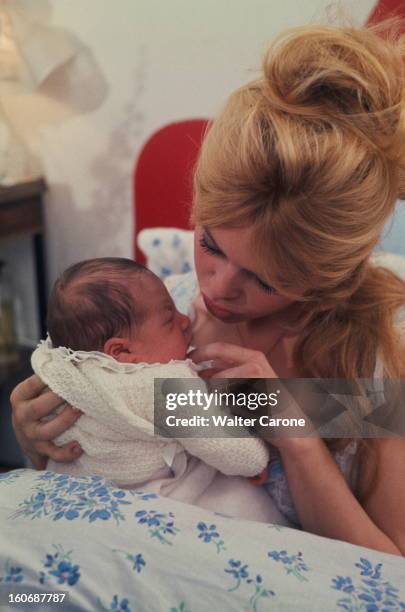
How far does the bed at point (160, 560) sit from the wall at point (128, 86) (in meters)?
1.11

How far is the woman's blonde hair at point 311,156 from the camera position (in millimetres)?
758

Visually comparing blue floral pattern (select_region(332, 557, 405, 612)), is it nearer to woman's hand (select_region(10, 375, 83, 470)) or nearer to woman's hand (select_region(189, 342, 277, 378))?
woman's hand (select_region(189, 342, 277, 378))

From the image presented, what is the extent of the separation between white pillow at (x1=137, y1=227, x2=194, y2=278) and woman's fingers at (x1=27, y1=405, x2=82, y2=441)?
0.60m

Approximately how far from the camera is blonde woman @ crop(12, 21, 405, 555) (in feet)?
2.51

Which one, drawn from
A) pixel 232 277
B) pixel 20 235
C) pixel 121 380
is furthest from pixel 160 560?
pixel 20 235

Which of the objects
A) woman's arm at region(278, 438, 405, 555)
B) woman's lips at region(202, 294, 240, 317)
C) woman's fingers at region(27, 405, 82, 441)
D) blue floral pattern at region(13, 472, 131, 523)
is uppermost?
woman's lips at region(202, 294, 240, 317)

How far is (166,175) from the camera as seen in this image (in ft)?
5.56

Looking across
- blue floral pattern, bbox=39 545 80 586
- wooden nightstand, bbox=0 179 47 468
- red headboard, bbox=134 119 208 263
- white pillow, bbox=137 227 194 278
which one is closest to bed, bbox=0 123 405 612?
blue floral pattern, bbox=39 545 80 586

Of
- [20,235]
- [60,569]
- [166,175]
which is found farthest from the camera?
[20,235]

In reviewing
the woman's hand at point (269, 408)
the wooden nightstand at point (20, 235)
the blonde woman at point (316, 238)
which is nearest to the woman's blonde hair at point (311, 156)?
the blonde woman at point (316, 238)

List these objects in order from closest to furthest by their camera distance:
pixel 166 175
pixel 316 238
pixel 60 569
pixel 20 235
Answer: pixel 60 569 < pixel 316 238 < pixel 166 175 < pixel 20 235

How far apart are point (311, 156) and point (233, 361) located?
29 cm

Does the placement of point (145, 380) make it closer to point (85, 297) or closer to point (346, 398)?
point (85, 297)

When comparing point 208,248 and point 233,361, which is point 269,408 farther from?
point 208,248
